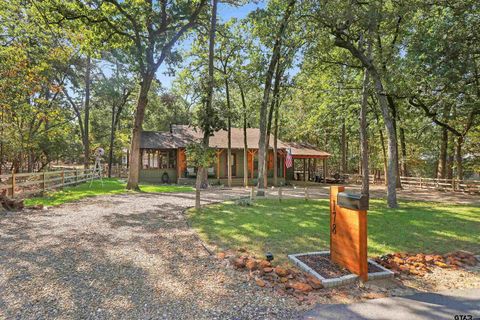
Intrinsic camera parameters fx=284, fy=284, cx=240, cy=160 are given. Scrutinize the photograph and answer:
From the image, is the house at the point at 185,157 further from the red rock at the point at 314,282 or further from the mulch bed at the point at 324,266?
the red rock at the point at 314,282

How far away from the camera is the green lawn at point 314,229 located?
19.5ft

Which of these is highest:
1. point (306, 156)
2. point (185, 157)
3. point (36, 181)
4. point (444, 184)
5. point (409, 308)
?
point (306, 156)

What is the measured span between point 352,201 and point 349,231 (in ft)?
1.66

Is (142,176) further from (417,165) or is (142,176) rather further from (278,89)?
(417,165)

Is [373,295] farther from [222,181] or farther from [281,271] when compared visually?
[222,181]

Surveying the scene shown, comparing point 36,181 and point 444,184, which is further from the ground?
point 36,181

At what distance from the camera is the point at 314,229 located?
23.5 ft

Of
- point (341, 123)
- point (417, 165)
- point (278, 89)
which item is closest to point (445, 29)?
point (278, 89)

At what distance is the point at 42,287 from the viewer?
3736 millimetres

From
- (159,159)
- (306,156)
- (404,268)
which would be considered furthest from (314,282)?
(159,159)

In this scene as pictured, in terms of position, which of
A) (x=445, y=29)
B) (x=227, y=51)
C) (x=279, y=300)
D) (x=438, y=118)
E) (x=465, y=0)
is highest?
(x=227, y=51)

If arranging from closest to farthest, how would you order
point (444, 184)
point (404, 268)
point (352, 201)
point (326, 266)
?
point (352, 201)
point (326, 266)
point (404, 268)
point (444, 184)

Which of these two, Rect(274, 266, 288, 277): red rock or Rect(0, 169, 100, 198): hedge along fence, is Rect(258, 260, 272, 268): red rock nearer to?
Rect(274, 266, 288, 277): red rock

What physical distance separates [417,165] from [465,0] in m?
24.8
